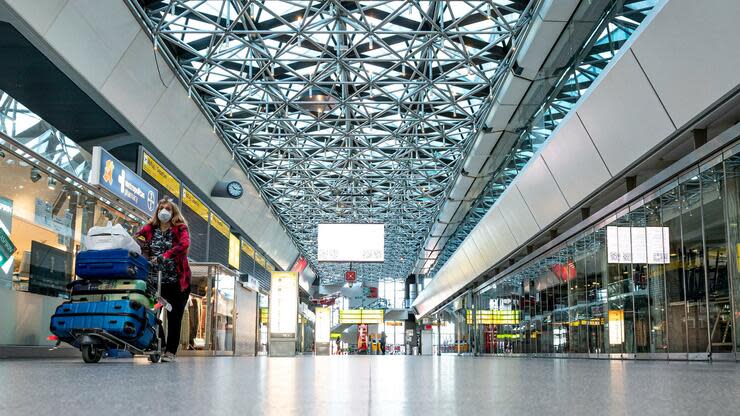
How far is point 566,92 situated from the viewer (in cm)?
1377

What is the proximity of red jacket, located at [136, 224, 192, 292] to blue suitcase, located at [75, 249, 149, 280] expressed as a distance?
63 centimetres

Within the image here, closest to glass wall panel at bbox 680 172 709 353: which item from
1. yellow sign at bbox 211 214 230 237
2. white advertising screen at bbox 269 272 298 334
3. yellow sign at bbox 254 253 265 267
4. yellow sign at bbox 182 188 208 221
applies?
white advertising screen at bbox 269 272 298 334

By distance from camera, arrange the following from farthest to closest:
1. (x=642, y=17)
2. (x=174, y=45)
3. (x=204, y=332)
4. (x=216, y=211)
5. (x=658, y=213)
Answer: (x=216, y=211), (x=204, y=332), (x=174, y=45), (x=658, y=213), (x=642, y=17)

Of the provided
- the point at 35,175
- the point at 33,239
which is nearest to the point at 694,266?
the point at 33,239

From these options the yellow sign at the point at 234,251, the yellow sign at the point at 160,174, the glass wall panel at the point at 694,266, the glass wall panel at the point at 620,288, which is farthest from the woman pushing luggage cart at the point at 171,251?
the yellow sign at the point at 234,251

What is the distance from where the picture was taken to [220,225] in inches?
1194

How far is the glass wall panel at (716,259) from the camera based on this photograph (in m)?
10.0

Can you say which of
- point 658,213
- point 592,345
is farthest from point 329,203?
point 658,213

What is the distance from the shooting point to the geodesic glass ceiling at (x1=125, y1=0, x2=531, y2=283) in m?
19.8

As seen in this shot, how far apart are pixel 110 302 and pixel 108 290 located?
246 millimetres

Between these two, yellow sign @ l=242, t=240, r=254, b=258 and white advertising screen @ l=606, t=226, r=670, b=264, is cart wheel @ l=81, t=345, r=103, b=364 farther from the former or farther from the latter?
yellow sign @ l=242, t=240, r=254, b=258

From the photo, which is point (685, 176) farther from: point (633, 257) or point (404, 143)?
point (404, 143)

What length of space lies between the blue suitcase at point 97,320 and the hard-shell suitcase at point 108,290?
20cm

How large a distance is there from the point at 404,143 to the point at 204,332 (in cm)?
1462
